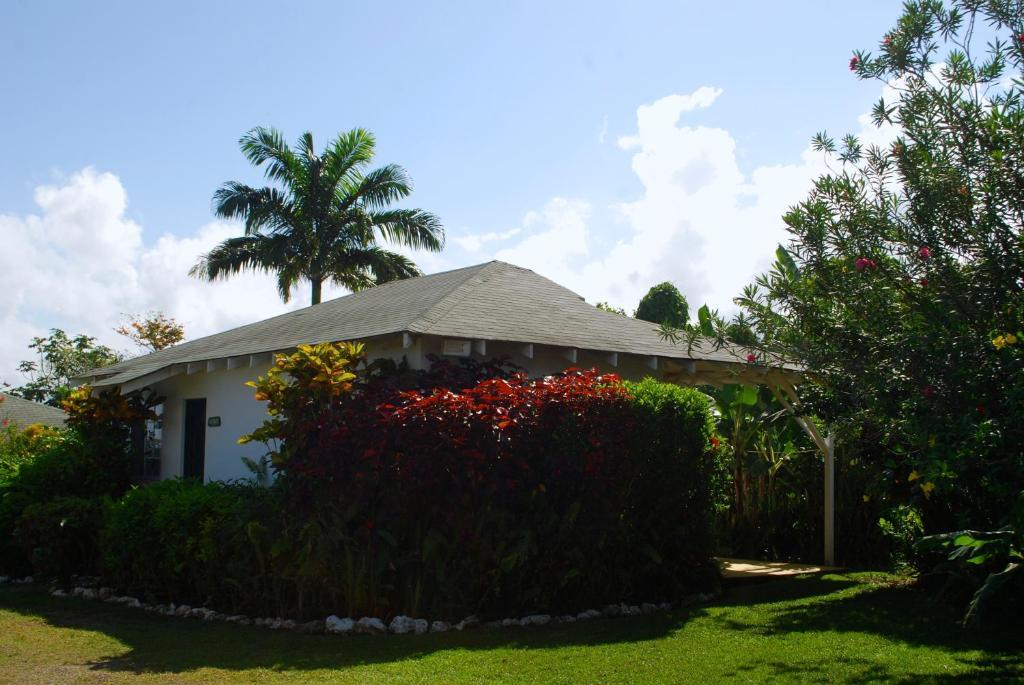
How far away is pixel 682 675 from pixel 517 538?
8.71 ft

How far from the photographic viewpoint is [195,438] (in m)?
16.8

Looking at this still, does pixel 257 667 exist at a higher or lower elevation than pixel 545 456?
lower

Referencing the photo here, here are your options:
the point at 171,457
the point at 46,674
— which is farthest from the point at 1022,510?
the point at 171,457

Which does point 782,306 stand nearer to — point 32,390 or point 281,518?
point 281,518

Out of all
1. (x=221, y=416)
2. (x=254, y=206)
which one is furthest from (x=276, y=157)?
(x=221, y=416)

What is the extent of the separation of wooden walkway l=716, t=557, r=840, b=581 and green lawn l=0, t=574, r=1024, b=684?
4.17 feet

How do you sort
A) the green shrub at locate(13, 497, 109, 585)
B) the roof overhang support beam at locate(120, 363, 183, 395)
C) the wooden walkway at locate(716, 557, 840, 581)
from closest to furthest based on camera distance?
the wooden walkway at locate(716, 557, 840, 581) < the green shrub at locate(13, 497, 109, 585) < the roof overhang support beam at locate(120, 363, 183, 395)

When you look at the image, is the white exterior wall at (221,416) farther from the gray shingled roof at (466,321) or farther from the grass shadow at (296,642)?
the grass shadow at (296,642)

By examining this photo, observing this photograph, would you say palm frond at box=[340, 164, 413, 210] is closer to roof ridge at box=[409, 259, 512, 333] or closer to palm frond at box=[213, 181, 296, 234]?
palm frond at box=[213, 181, 296, 234]

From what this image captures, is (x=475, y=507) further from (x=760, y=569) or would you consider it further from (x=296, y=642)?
(x=760, y=569)

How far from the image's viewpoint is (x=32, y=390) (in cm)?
4962

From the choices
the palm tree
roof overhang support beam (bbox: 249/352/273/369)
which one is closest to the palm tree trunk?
the palm tree

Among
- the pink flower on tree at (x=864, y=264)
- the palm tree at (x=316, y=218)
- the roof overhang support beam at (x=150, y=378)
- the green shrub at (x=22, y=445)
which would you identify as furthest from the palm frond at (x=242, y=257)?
the pink flower on tree at (x=864, y=264)

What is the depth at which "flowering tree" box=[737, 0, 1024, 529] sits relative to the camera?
19.6ft
